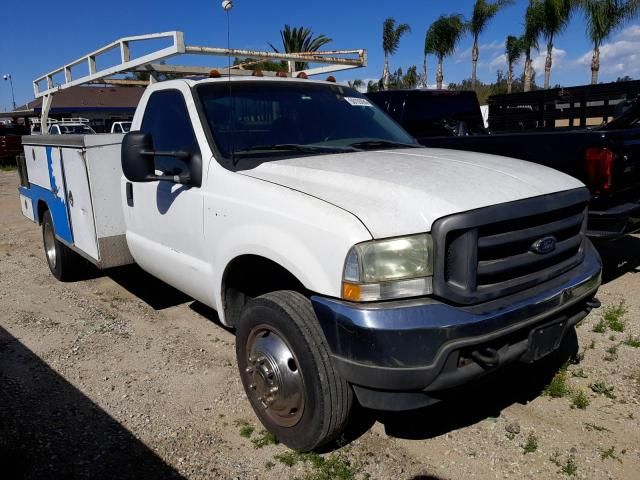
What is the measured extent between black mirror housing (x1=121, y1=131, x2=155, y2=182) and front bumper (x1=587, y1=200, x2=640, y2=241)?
3.50 meters

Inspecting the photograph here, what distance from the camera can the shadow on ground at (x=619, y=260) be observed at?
226 inches

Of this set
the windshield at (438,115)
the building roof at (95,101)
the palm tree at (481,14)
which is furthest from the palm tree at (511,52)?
the windshield at (438,115)

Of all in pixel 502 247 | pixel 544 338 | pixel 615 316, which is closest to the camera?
pixel 502 247

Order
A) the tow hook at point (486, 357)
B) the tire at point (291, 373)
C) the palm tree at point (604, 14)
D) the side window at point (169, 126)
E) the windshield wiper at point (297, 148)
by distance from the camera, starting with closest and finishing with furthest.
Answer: the tow hook at point (486, 357) < the tire at point (291, 373) < the windshield wiper at point (297, 148) < the side window at point (169, 126) < the palm tree at point (604, 14)

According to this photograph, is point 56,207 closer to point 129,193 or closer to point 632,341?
point 129,193

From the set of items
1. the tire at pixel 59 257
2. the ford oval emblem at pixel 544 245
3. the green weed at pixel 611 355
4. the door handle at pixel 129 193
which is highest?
the door handle at pixel 129 193

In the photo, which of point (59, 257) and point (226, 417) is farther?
point (59, 257)

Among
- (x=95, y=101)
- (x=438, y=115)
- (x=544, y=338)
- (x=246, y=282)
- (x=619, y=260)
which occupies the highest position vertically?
(x=95, y=101)

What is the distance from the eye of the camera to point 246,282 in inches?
136

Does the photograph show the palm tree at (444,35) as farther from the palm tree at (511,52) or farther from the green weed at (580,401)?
the green weed at (580,401)

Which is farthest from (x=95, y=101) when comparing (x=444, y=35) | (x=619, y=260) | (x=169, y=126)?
(x=619, y=260)

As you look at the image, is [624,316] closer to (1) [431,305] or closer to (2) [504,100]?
(1) [431,305]

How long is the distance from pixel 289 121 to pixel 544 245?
6.20ft

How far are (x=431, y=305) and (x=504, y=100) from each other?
25.7ft
